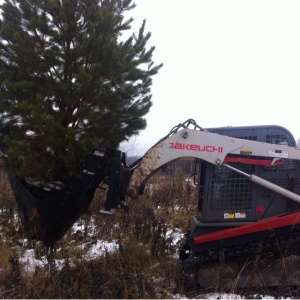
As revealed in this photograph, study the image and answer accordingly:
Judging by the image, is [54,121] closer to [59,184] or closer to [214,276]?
[59,184]

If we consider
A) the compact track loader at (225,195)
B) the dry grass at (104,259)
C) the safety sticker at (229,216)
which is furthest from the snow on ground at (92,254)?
the safety sticker at (229,216)

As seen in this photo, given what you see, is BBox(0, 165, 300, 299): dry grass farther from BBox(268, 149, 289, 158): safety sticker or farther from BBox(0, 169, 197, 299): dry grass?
BBox(268, 149, 289, 158): safety sticker

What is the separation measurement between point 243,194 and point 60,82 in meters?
3.19

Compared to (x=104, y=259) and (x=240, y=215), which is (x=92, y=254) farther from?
(x=240, y=215)

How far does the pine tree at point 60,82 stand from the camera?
263 inches

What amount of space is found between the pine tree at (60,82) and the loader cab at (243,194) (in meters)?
1.76

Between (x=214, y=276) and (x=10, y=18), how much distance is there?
5020mm

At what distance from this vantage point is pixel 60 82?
22.5 feet

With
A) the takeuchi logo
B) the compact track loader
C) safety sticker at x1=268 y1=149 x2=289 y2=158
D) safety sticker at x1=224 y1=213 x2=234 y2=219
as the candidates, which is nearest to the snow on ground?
the compact track loader

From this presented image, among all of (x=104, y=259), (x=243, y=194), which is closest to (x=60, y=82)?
(x=104, y=259)

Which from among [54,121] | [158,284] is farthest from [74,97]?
[158,284]

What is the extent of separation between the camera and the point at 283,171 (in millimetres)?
6703

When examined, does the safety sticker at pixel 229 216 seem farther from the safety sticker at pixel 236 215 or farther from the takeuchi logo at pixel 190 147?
the takeuchi logo at pixel 190 147

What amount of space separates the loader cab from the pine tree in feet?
5.78
